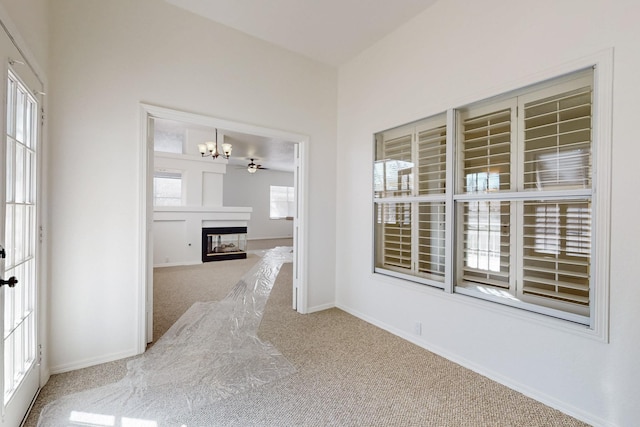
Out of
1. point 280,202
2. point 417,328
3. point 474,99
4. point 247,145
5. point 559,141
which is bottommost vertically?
point 417,328

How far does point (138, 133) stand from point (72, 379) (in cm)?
197

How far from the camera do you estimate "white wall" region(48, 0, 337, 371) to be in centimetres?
220

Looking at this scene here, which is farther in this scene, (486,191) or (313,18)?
(313,18)

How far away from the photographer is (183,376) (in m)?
2.14

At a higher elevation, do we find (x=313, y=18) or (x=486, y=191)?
(x=313, y=18)

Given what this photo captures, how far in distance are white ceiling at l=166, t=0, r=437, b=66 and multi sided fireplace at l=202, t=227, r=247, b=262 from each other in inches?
196

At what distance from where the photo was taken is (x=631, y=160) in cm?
159

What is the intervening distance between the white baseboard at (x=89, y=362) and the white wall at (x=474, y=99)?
90.7 inches

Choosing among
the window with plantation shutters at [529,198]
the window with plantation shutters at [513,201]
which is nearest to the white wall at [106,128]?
the window with plantation shutters at [513,201]

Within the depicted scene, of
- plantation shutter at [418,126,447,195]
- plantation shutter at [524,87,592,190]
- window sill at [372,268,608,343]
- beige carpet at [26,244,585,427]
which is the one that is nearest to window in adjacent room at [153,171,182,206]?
beige carpet at [26,244,585,427]

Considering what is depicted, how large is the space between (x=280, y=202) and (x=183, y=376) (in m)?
9.83

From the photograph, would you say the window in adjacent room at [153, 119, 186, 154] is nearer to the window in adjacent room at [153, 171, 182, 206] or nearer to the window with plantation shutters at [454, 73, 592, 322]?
the window in adjacent room at [153, 171, 182, 206]

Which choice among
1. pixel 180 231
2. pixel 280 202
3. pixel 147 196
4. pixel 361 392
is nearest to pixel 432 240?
pixel 361 392

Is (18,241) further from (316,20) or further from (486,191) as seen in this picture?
(486,191)
